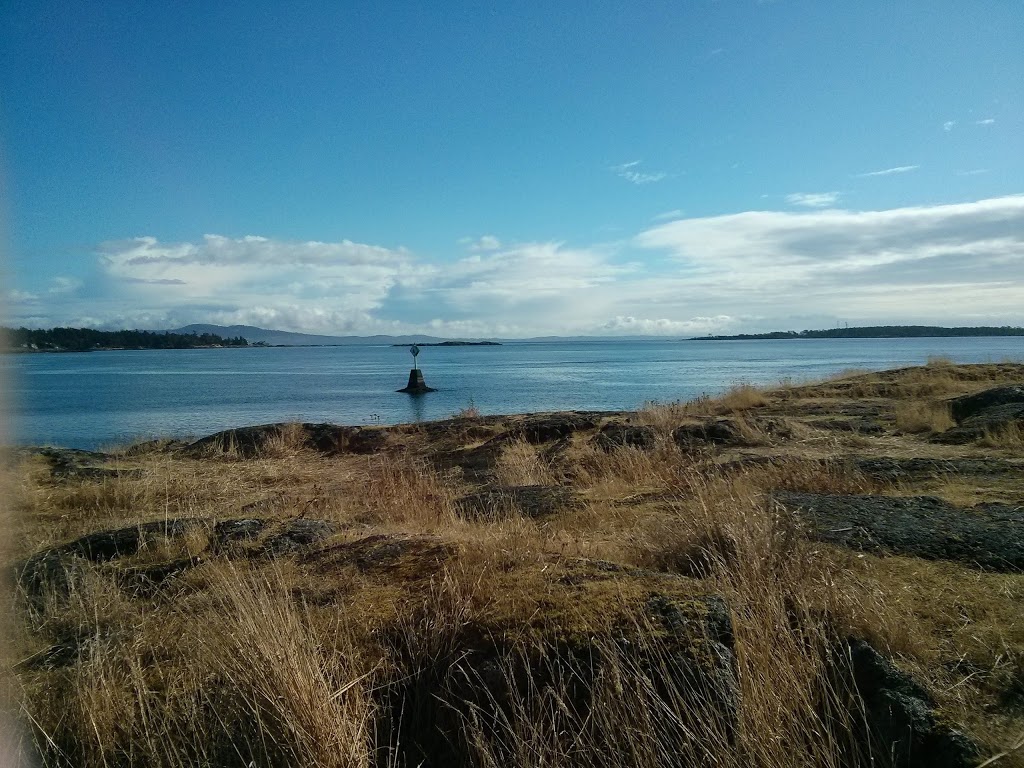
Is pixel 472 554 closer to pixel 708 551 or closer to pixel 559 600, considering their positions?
pixel 559 600

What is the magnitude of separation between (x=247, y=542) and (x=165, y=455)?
12266 mm

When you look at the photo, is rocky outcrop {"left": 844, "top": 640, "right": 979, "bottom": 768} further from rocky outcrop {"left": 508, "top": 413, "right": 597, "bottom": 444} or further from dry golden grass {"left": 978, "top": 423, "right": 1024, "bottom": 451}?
rocky outcrop {"left": 508, "top": 413, "right": 597, "bottom": 444}

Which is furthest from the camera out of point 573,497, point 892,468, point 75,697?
point 892,468

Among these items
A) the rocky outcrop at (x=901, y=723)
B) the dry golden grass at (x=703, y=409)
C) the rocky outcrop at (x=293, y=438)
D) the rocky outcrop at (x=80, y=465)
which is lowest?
the rocky outcrop at (x=293, y=438)

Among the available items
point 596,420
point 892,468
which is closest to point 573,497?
point 892,468

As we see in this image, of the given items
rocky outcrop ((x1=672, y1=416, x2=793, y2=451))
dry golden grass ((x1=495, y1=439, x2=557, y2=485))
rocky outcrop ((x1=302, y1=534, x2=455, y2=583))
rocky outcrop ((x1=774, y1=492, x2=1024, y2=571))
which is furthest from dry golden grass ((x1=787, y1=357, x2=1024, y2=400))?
rocky outcrop ((x1=302, y1=534, x2=455, y2=583))

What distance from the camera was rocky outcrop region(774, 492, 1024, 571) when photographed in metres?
5.37

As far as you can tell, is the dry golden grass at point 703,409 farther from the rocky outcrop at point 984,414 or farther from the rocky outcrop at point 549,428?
the rocky outcrop at point 984,414

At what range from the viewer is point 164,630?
181 inches

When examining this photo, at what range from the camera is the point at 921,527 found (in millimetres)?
6031

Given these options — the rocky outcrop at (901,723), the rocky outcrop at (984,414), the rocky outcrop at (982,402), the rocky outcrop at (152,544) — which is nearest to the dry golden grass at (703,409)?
the rocky outcrop at (982,402)

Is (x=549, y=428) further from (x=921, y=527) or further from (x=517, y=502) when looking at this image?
(x=921, y=527)

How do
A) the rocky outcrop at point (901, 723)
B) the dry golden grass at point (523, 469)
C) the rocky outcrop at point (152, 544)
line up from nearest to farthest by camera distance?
1. the rocky outcrop at point (901, 723)
2. the rocky outcrop at point (152, 544)
3. the dry golden grass at point (523, 469)

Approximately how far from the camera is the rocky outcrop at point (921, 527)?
17.6 feet
